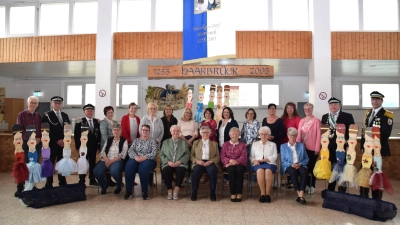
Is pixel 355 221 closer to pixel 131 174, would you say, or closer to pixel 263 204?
pixel 263 204

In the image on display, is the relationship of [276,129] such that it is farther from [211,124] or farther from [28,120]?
[28,120]

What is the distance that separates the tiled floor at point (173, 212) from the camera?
3.58 meters

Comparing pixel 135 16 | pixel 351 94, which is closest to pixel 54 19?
pixel 135 16

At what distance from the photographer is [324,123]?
15.2ft

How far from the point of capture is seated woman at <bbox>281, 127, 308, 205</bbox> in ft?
14.4

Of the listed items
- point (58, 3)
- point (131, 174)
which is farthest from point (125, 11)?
point (131, 174)

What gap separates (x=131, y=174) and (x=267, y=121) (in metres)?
2.32

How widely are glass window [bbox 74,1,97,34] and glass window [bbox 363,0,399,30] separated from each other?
22.0ft

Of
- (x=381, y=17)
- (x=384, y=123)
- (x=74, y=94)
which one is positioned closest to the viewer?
(x=384, y=123)

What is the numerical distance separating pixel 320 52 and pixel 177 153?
3909 mm

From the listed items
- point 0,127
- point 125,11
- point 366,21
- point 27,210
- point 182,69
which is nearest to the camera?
point 27,210

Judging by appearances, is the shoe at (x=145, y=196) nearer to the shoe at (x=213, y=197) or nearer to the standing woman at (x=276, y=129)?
the shoe at (x=213, y=197)

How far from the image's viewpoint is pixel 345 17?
7.32 meters

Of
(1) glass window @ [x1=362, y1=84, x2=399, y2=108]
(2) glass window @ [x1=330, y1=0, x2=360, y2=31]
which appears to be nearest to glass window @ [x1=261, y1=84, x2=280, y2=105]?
(1) glass window @ [x1=362, y1=84, x2=399, y2=108]
